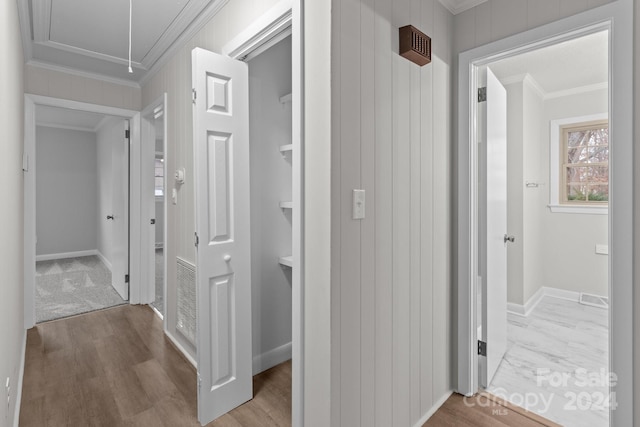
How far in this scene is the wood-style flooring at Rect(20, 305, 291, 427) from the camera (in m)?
1.93

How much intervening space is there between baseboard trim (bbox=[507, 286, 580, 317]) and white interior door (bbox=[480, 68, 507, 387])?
1197 mm

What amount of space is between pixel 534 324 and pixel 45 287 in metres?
6.03

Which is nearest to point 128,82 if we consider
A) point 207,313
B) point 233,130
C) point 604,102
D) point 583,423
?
point 233,130

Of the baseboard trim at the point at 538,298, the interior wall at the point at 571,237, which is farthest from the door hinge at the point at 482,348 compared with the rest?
the interior wall at the point at 571,237

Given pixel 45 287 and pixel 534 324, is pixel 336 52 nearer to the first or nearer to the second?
pixel 534 324

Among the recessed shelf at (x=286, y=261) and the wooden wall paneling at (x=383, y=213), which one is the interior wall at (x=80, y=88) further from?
the wooden wall paneling at (x=383, y=213)

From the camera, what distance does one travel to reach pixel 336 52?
133cm

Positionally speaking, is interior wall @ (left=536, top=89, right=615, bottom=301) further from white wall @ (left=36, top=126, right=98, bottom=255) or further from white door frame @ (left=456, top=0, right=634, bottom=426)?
white wall @ (left=36, top=126, right=98, bottom=255)

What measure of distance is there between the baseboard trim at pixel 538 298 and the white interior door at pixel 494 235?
120 centimetres

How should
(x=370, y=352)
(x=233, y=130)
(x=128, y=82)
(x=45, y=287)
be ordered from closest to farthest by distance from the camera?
(x=370, y=352)
(x=233, y=130)
(x=128, y=82)
(x=45, y=287)

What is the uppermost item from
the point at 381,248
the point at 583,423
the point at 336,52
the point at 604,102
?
the point at 604,102

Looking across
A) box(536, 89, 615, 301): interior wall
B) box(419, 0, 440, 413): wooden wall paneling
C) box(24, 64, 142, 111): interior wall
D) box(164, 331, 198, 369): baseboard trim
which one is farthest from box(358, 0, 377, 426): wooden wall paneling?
box(24, 64, 142, 111): interior wall

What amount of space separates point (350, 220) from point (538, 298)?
12.2 feet

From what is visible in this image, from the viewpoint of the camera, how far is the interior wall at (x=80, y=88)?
10.5 ft
